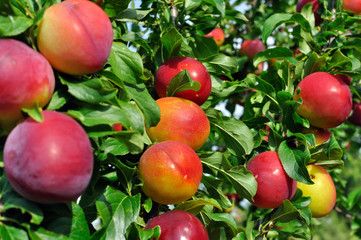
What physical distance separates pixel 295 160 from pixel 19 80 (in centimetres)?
92

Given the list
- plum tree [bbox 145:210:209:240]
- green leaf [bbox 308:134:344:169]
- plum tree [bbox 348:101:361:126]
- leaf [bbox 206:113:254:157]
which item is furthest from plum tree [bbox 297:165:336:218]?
plum tree [bbox 348:101:361:126]

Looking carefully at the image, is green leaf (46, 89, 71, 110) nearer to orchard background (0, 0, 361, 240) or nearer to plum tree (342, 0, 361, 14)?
orchard background (0, 0, 361, 240)

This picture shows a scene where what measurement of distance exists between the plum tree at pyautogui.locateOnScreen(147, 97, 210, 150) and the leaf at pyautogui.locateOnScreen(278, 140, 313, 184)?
1.14ft

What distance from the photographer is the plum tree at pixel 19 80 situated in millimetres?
738

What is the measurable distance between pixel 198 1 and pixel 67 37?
0.74 metres

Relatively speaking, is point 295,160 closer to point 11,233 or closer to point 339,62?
point 339,62

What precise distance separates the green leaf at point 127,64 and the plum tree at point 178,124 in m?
0.14

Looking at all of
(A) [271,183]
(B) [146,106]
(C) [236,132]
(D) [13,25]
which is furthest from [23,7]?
(A) [271,183]

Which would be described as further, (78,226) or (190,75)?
(190,75)

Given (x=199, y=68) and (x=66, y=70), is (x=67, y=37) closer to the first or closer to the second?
(x=66, y=70)

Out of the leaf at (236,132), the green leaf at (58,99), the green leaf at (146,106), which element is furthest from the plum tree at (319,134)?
the green leaf at (58,99)

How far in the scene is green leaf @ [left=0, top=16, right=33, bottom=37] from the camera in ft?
2.55

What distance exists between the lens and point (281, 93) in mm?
1367

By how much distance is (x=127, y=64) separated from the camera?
3.33 feet
